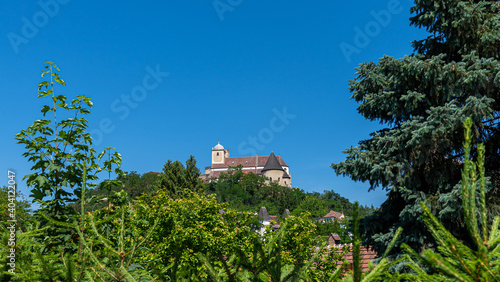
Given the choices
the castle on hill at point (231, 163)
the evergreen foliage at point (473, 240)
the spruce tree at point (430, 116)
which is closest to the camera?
the evergreen foliage at point (473, 240)

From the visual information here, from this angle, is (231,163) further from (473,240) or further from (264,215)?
(473,240)

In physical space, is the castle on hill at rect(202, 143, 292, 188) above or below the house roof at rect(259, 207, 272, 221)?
above

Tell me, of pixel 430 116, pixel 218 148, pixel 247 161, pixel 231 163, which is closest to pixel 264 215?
pixel 231 163

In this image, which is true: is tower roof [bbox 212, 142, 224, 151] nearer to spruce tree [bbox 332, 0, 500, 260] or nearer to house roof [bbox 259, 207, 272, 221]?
house roof [bbox 259, 207, 272, 221]

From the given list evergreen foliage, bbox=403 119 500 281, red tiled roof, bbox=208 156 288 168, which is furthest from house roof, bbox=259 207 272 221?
evergreen foliage, bbox=403 119 500 281

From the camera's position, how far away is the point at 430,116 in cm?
857

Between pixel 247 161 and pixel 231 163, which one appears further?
pixel 247 161

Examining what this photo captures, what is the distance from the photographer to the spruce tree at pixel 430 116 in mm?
8578

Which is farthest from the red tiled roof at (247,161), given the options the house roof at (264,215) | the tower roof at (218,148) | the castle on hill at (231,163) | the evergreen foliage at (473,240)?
the evergreen foliage at (473,240)

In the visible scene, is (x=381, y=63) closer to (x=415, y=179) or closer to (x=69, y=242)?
(x=415, y=179)

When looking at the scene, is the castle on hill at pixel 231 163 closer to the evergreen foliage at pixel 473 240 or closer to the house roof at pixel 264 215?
the house roof at pixel 264 215

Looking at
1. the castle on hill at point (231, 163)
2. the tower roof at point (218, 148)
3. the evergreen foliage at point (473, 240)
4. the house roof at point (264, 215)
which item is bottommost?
the evergreen foliage at point (473, 240)

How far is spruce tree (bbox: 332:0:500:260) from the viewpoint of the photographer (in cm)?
858

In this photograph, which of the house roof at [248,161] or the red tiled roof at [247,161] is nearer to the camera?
the house roof at [248,161]
